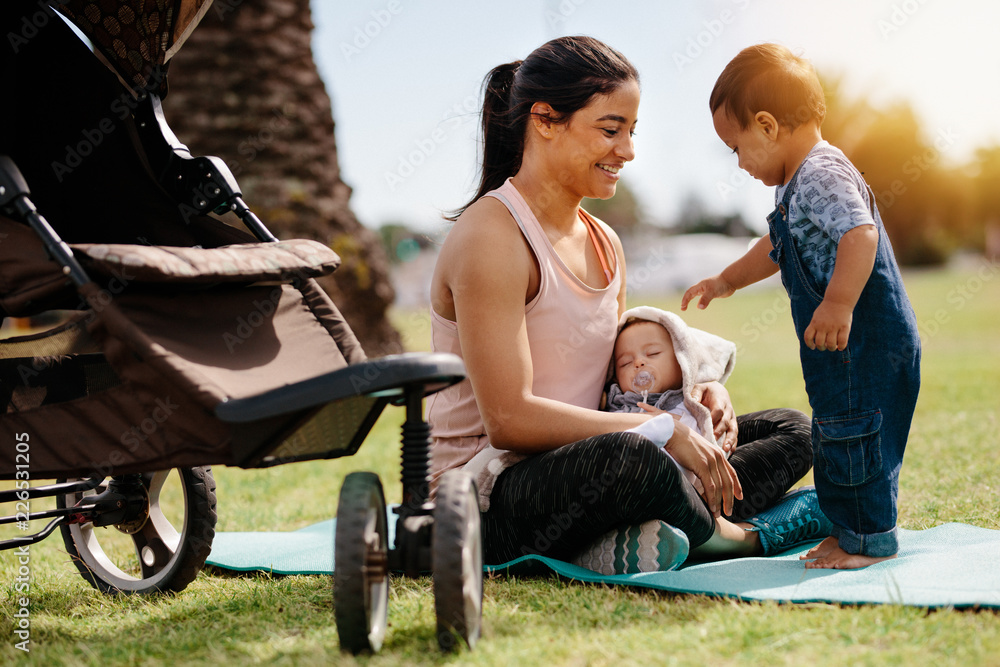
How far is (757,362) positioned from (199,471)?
8.61 m

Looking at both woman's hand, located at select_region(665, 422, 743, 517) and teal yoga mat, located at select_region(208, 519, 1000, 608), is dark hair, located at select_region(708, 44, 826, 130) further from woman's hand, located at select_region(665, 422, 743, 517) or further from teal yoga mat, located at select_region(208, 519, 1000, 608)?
teal yoga mat, located at select_region(208, 519, 1000, 608)

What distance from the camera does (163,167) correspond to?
8.88 ft

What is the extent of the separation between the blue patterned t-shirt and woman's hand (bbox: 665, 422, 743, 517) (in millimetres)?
564

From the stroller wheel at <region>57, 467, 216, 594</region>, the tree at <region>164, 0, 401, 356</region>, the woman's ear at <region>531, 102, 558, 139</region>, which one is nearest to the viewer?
the stroller wheel at <region>57, 467, 216, 594</region>

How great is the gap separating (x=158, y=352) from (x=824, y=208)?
176cm

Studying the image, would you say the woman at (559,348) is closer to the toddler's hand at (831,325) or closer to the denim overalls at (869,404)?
the denim overalls at (869,404)

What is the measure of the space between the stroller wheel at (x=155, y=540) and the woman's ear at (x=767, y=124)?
1943 mm

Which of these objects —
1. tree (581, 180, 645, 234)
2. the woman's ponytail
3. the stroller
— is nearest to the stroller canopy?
the stroller

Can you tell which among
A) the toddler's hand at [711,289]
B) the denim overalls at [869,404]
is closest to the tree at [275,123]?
the toddler's hand at [711,289]

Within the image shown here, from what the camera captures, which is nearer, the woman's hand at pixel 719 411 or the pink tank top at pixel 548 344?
the pink tank top at pixel 548 344

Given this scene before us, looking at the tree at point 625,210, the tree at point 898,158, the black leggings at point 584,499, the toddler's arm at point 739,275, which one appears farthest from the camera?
the tree at point 625,210

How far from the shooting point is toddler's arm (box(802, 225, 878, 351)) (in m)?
2.25

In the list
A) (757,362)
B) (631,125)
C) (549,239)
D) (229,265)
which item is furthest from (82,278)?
(757,362)

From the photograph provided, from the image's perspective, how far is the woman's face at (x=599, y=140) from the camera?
2.64 metres
